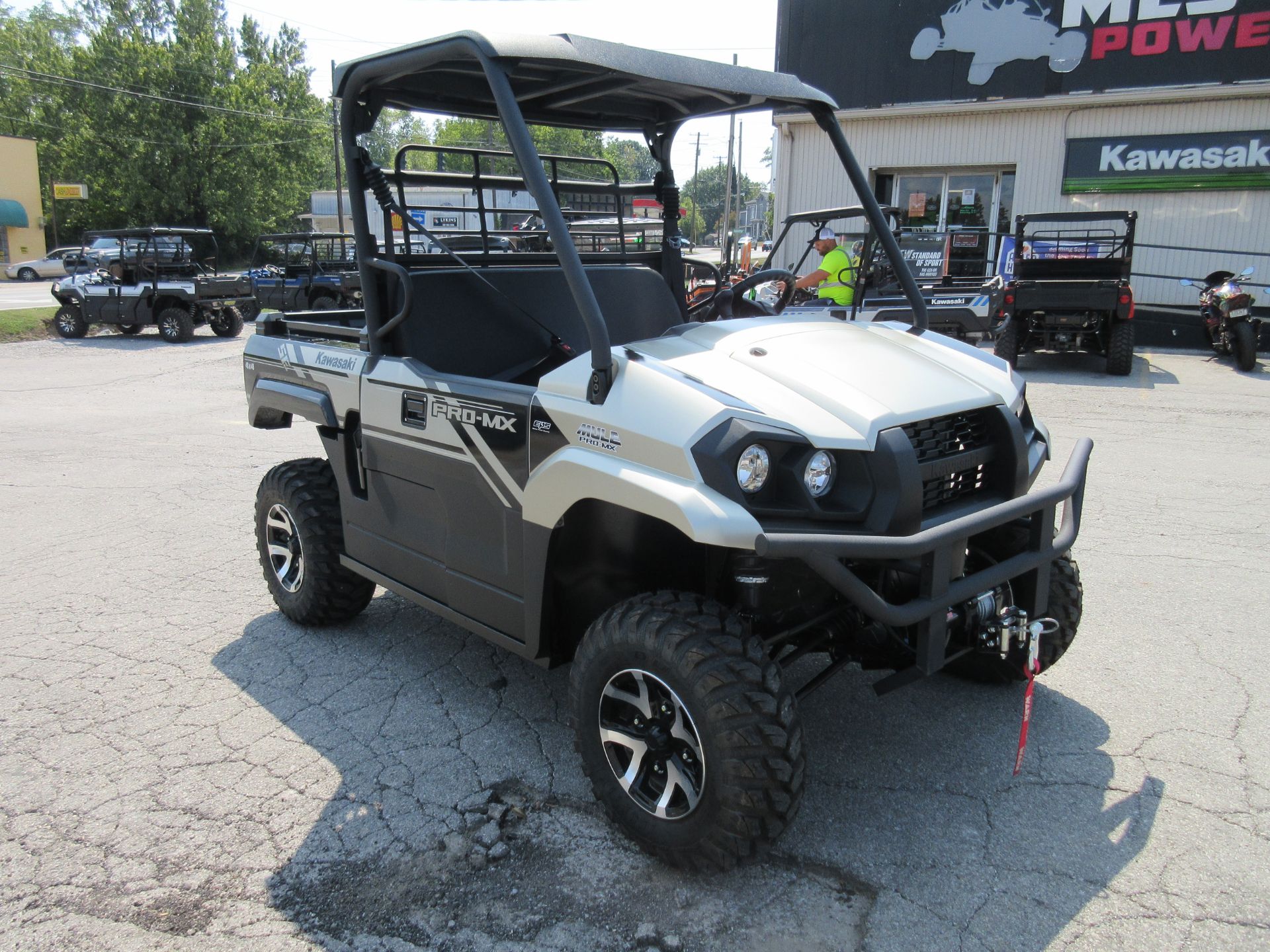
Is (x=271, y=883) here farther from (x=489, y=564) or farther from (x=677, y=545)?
(x=677, y=545)

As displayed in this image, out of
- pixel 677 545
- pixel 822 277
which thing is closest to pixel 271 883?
pixel 677 545

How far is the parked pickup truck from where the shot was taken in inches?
462

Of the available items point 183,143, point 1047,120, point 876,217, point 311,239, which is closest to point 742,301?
point 876,217

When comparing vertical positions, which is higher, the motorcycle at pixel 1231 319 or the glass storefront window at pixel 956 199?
the glass storefront window at pixel 956 199

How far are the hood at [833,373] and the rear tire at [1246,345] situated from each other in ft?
36.0

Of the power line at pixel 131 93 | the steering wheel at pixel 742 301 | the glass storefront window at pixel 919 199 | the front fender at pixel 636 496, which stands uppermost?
the power line at pixel 131 93

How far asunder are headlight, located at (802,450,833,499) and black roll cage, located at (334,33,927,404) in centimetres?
63

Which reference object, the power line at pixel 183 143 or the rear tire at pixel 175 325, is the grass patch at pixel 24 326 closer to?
the rear tire at pixel 175 325

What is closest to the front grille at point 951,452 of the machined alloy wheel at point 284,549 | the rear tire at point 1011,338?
the machined alloy wheel at point 284,549

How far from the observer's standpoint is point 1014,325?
1223cm

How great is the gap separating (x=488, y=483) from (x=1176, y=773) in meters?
2.50

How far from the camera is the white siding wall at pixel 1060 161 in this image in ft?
53.8

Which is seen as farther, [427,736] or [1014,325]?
[1014,325]

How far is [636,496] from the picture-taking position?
256 centimetres
